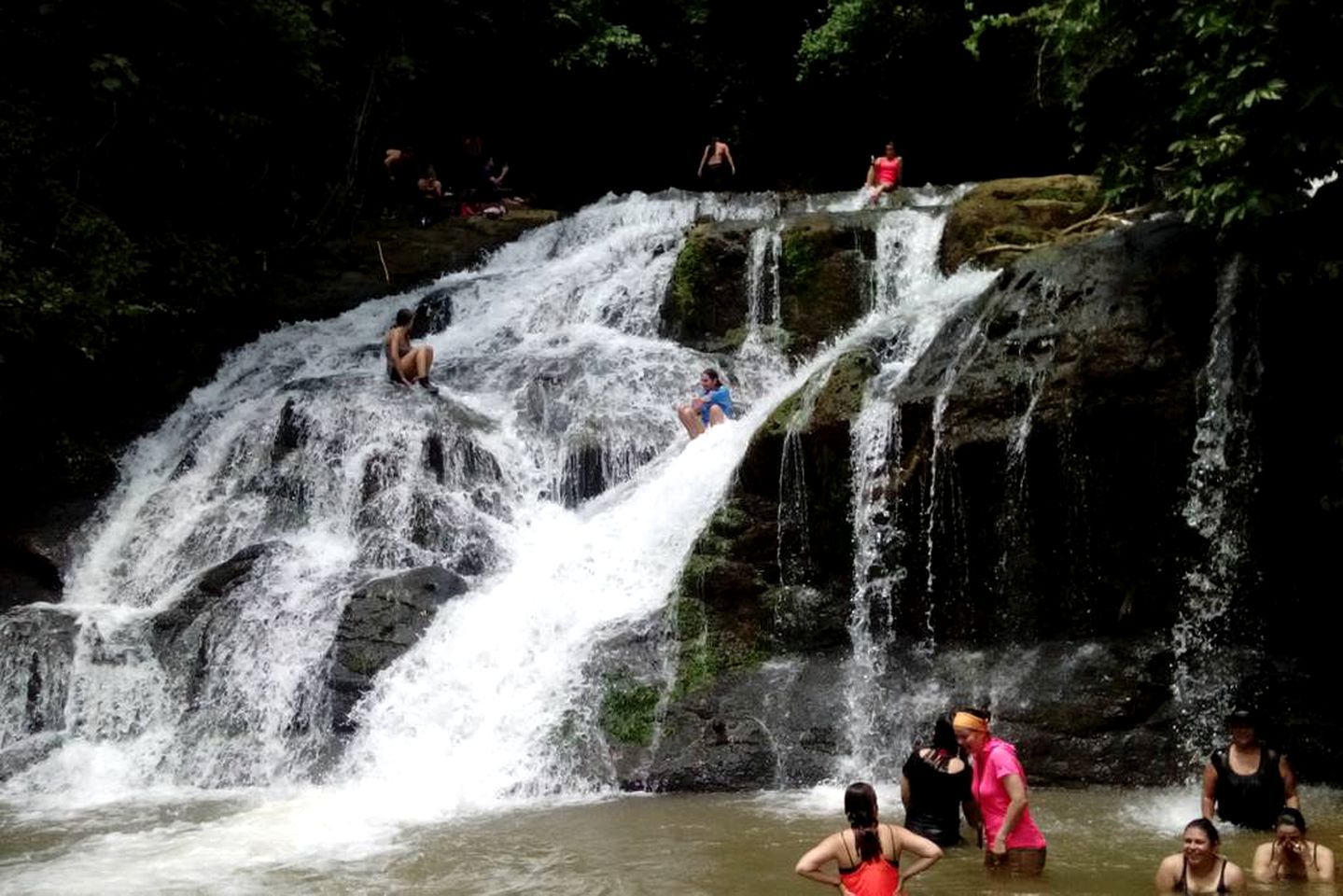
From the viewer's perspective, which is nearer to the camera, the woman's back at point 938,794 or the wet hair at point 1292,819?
the wet hair at point 1292,819

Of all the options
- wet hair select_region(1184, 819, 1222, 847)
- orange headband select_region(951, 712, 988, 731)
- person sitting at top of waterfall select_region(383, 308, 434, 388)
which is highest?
person sitting at top of waterfall select_region(383, 308, 434, 388)

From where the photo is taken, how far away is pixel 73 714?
10867 millimetres

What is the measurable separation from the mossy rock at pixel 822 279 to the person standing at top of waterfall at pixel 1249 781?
8.66 metres

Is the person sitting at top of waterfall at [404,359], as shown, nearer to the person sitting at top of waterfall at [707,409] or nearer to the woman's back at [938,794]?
the person sitting at top of waterfall at [707,409]

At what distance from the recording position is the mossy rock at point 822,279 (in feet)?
49.6

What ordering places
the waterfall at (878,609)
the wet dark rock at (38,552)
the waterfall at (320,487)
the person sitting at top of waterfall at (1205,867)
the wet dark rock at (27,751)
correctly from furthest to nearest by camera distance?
1. the wet dark rock at (38,552)
2. the waterfall at (320,487)
3. the wet dark rock at (27,751)
4. the waterfall at (878,609)
5. the person sitting at top of waterfall at (1205,867)

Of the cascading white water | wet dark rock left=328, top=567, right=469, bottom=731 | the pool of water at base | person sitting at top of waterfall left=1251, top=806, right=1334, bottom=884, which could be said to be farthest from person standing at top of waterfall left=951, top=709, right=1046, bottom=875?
wet dark rock left=328, top=567, right=469, bottom=731

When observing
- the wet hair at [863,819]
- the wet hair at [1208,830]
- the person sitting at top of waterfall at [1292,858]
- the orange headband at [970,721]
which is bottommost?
the person sitting at top of waterfall at [1292,858]

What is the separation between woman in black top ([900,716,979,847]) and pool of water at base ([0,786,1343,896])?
0.56ft

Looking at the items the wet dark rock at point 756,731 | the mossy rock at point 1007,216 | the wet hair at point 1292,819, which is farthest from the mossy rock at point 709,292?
the wet hair at point 1292,819

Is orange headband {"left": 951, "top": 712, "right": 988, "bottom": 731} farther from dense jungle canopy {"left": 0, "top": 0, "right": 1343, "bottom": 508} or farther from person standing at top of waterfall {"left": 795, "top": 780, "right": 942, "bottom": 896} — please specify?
dense jungle canopy {"left": 0, "top": 0, "right": 1343, "bottom": 508}

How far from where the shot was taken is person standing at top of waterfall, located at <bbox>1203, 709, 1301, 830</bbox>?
6.86m

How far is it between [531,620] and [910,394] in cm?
354

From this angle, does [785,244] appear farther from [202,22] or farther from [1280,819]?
[1280,819]
